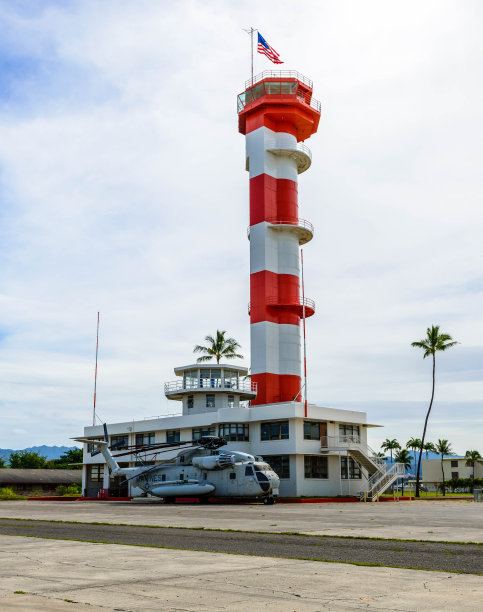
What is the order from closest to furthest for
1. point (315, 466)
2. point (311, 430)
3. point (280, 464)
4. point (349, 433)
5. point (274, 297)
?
1. point (280, 464)
2. point (315, 466)
3. point (311, 430)
4. point (349, 433)
5. point (274, 297)

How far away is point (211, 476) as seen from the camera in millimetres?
40094

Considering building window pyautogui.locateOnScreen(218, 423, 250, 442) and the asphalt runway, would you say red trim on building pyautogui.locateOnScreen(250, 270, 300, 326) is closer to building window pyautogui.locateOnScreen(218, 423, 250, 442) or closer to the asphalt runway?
building window pyautogui.locateOnScreen(218, 423, 250, 442)

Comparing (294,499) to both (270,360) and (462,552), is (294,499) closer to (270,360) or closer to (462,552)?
(270,360)

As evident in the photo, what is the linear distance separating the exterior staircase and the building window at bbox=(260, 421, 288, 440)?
3189 millimetres

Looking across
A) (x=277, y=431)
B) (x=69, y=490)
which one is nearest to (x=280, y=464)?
(x=277, y=431)

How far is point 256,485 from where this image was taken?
37.5 metres

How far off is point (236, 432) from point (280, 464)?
4436 millimetres

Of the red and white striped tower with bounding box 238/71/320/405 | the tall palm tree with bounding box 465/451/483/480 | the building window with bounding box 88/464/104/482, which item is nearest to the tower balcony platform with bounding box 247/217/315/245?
the red and white striped tower with bounding box 238/71/320/405

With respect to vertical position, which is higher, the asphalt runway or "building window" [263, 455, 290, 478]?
"building window" [263, 455, 290, 478]

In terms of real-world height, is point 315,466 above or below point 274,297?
below

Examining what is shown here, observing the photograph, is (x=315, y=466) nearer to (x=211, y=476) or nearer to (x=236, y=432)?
(x=236, y=432)

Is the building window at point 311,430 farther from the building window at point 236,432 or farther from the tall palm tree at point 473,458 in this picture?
the tall palm tree at point 473,458

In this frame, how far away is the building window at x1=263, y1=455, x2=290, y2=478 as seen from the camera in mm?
46250

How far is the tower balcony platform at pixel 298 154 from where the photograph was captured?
181 feet
